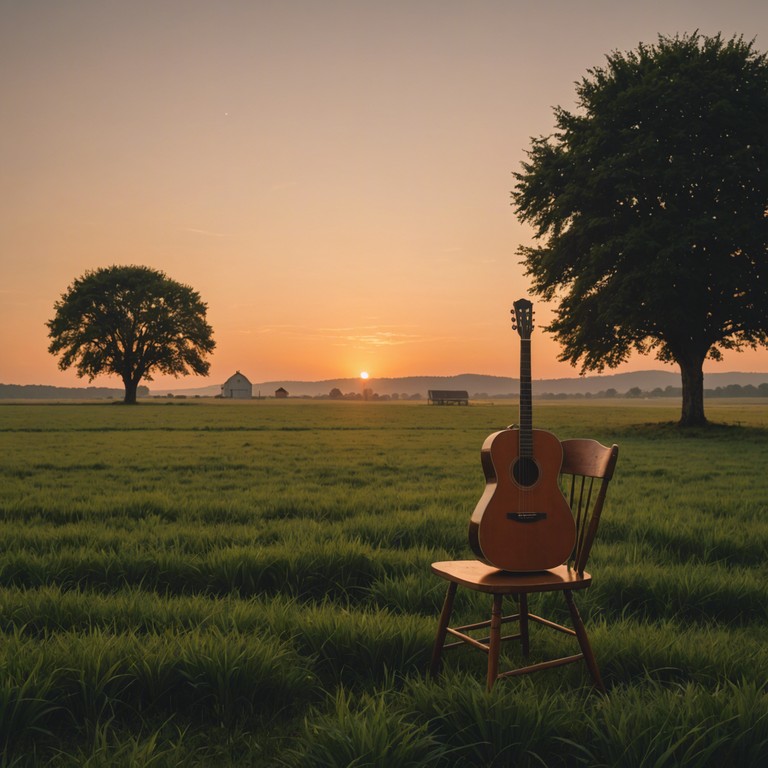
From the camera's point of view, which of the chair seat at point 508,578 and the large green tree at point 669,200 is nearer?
the chair seat at point 508,578

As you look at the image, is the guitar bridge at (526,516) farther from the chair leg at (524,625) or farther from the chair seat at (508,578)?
the chair leg at (524,625)

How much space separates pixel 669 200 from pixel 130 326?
57352 millimetres

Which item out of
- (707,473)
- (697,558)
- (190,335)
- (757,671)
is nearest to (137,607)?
(757,671)

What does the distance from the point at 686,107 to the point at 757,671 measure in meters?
28.0

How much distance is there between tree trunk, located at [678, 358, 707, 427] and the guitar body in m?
28.9

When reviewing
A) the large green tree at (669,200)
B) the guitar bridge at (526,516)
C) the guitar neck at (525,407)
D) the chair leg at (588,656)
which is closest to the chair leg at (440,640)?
the guitar bridge at (526,516)

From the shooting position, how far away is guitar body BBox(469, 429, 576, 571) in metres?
3.88

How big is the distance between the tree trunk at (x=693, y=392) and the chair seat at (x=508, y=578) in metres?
28.9

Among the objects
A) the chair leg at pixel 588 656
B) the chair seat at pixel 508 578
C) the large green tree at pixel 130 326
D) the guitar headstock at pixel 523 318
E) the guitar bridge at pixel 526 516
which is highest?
the large green tree at pixel 130 326

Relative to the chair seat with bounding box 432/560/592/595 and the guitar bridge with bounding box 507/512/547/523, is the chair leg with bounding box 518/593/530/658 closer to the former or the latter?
the chair seat with bounding box 432/560/592/595

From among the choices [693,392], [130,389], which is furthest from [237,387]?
[693,392]

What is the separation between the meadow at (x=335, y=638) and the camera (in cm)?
312

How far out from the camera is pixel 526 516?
3947 mm

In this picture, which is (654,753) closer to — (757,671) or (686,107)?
(757,671)
